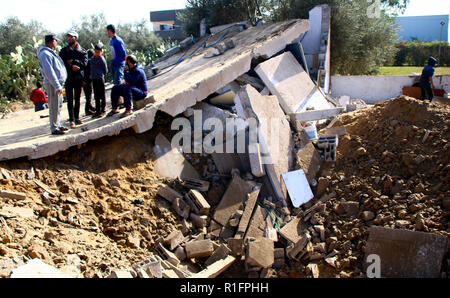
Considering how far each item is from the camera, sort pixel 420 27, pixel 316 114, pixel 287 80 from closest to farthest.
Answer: pixel 316 114
pixel 287 80
pixel 420 27

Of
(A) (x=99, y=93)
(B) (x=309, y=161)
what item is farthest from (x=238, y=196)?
(A) (x=99, y=93)

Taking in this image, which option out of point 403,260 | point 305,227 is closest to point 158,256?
point 305,227

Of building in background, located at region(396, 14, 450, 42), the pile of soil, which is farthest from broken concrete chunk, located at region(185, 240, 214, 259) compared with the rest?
building in background, located at region(396, 14, 450, 42)

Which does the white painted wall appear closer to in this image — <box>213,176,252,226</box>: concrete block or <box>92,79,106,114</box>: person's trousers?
<box>213,176,252,226</box>: concrete block

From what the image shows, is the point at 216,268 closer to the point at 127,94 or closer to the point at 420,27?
the point at 127,94

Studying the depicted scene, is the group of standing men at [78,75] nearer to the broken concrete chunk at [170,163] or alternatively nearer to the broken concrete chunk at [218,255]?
the broken concrete chunk at [170,163]

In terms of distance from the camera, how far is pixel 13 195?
200 inches

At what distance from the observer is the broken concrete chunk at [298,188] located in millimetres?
6455

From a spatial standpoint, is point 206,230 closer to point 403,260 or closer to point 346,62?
point 403,260

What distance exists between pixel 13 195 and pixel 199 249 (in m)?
2.72

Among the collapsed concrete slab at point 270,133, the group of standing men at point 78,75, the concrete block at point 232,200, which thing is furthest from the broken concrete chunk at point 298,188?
the group of standing men at point 78,75

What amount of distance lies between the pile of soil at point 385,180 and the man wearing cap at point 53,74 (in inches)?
178

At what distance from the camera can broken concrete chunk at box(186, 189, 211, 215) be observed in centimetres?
606

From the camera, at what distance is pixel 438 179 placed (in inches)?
228
